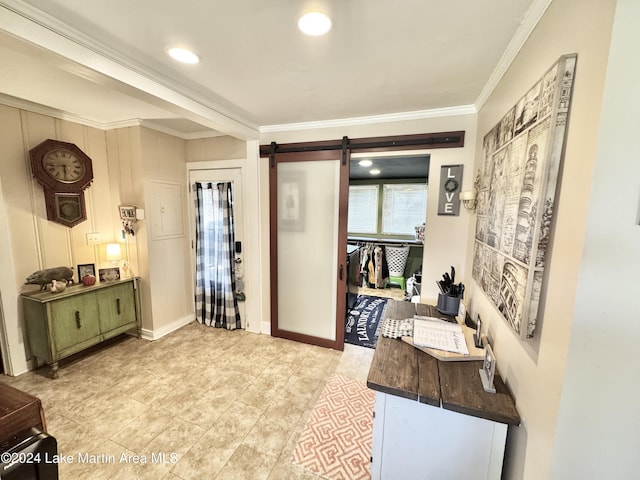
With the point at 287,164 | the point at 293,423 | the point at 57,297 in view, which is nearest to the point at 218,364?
the point at 293,423

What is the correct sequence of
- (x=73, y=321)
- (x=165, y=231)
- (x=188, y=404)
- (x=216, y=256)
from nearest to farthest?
(x=188, y=404), (x=73, y=321), (x=165, y=231), (x=216, y=256)

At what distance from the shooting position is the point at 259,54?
152 cm

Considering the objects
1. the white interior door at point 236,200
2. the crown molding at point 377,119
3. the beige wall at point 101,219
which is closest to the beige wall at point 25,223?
the beige wall at point 101,219

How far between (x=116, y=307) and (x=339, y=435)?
2654 millimetres

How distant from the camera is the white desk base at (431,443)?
1.11 m

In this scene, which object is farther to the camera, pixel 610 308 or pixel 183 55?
pixel 183 55

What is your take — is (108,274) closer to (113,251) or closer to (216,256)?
(113,251)

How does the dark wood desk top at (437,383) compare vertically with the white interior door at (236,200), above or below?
below

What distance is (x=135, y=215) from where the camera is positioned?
2.86 m

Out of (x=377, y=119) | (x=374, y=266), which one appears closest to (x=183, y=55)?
(x=377, y=119)

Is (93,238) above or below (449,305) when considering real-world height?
above

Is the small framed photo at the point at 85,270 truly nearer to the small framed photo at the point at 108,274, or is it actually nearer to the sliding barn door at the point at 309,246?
the small framed photo at the point at 108,274

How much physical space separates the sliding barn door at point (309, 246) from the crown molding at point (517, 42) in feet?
4.30

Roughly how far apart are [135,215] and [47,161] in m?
0.84
